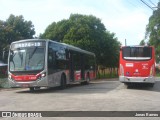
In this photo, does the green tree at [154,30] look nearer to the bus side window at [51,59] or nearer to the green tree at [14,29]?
the green tree at [14,29]

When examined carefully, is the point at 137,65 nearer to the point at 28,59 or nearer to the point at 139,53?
the point at 139,53

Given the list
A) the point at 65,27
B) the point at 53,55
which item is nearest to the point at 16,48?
the point at 53,55

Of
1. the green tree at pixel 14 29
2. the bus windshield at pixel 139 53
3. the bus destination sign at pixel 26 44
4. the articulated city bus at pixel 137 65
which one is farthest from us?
the green tree at pixel 14 29

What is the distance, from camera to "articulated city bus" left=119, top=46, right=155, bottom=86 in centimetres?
2462

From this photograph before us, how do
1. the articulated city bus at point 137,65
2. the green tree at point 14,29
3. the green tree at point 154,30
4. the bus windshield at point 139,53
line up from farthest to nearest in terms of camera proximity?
1. the green tree at point 154,30
2. the green tree at point 14,29
3. the bus windshield at point 139,53
4. the articulated city bus at point 137,65

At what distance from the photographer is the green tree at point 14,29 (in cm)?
4731

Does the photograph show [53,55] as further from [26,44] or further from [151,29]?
[151,29]

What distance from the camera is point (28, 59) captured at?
2145 cm

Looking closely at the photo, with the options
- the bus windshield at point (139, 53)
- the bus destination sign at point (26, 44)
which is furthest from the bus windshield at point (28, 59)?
the bus windshield at point (139, 53)

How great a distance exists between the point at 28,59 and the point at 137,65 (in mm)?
→ 7541

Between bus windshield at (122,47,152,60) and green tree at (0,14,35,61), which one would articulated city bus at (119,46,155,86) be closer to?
bus windshield at (122,47,152,60)

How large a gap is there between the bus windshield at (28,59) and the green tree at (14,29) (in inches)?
997

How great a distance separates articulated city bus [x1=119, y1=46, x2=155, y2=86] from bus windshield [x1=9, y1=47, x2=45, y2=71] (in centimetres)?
622

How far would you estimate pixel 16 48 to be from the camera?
22109 mm
